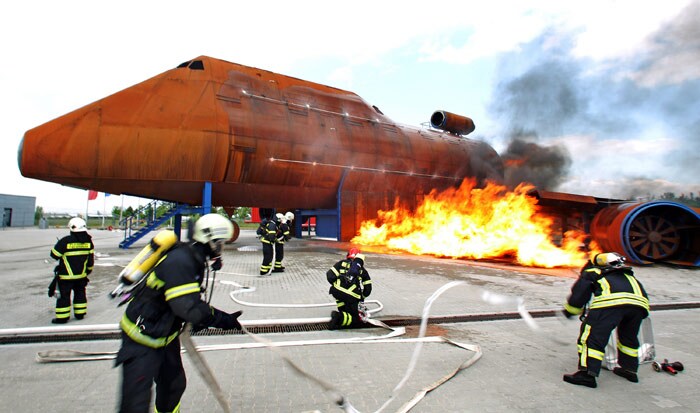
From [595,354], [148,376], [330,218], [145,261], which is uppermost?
[330,218]

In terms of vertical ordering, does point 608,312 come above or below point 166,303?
below

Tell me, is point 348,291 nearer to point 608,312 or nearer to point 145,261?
point 608,312

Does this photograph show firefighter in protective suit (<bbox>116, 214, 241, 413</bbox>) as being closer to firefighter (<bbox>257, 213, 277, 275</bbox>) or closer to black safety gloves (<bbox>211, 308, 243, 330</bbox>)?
black safety gloves (<bbox>211, 308, 243, 330</bbox>)

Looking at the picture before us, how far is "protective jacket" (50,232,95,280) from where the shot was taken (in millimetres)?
5562

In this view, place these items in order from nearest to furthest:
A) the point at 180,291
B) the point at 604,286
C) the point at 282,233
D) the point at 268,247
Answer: the point at 180,291
the point at 604,286
the point at 268,247
the point at 282,233

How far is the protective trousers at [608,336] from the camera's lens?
378 centimetres

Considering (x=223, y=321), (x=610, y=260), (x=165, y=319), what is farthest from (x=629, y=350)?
(x=165, y=319)

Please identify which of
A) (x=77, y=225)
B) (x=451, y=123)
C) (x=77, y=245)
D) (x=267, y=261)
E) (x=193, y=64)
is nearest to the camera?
(x=77, y=245)

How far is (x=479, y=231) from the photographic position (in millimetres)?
16078

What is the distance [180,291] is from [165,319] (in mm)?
305

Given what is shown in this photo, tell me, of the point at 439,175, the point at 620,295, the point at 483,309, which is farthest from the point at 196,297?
the point at 439,175

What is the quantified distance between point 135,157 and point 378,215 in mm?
11231

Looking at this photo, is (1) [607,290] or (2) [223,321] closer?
(2) [223,321]

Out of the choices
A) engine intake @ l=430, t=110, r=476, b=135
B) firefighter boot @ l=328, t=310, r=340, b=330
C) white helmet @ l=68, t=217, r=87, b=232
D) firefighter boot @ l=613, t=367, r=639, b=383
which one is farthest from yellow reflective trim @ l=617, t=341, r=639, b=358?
engine intake @ l=430, t=110, r=476, b=135
